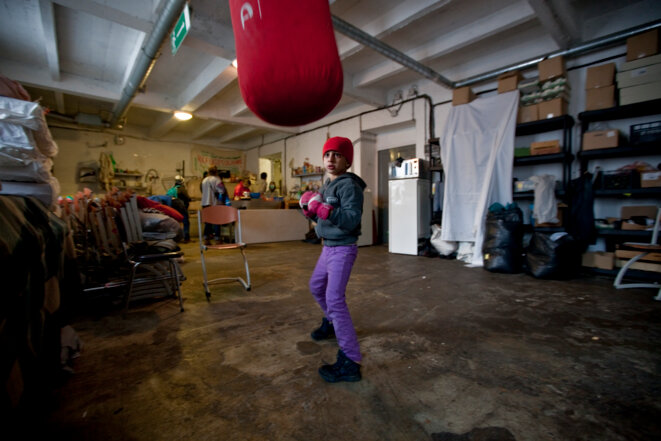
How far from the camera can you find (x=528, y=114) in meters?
3.77

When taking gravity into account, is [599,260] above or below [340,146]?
below

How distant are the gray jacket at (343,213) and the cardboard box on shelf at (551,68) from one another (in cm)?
376

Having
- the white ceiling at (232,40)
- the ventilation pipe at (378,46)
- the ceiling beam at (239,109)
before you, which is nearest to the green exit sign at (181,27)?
the white ceiling at (232,40)

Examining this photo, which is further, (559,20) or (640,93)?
(559,20)

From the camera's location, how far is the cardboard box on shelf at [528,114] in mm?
3715

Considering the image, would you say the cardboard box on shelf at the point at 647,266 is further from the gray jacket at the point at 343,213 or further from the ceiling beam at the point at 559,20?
the gray jacket at the point at 343,213

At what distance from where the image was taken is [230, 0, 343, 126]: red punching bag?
920 millimetres

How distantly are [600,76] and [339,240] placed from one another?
4.13 m

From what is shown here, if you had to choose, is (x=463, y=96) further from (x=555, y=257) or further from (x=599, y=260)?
(x=599, y=260)

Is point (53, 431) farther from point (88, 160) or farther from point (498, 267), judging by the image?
point (88, 160)

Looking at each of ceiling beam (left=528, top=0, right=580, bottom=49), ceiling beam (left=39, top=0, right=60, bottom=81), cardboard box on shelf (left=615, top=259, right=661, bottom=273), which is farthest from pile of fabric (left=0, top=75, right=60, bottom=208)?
cardboard box on shelf (left=615, top=259, right=661, bottom=273)

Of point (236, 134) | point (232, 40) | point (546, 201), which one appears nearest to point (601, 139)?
point (546, 201)

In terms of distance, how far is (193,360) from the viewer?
1.49m

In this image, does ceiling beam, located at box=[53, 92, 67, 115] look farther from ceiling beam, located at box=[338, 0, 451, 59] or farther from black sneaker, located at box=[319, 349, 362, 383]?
black sneaker, located at box=[319, 349, 362, 383]
